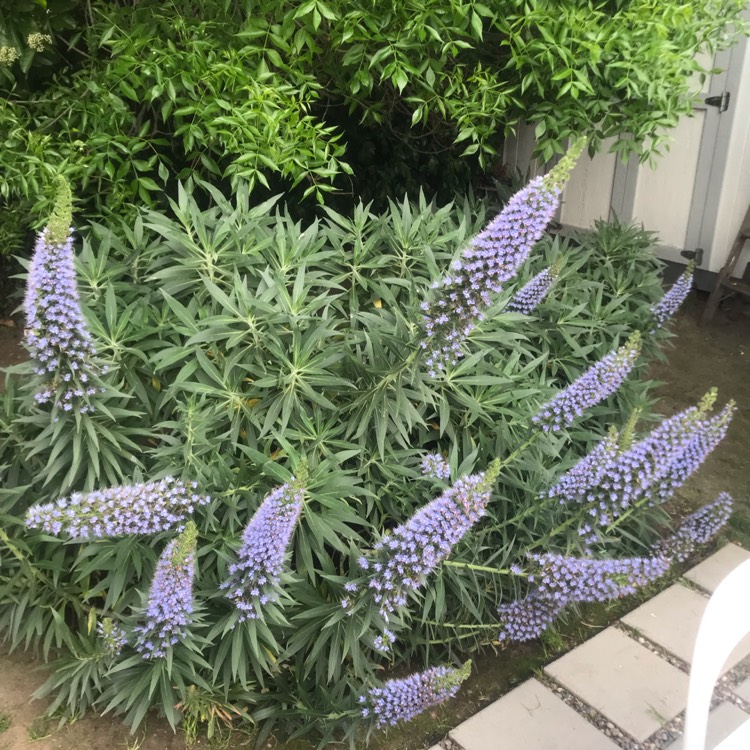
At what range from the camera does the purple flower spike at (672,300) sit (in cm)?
311

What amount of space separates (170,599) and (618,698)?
1.56m

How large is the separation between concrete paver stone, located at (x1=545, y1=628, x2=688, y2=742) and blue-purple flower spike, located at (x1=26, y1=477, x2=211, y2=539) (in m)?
1.45

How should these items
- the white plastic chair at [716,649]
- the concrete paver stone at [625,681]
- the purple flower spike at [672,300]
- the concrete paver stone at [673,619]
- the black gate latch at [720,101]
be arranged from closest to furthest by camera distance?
the white plastic chair at [716,649]
the concrete paver stone at [625,681]
the concrete paver stone at [673,619]
the purple flower spike at [672,300]
the black gate latch at [720,101]

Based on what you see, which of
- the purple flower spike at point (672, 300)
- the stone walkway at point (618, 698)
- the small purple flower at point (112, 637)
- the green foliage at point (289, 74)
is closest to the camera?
the small purple flower at point (112, 637)

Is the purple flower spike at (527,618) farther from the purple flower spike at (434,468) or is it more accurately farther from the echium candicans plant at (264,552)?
the echium candicans plant at (264,552)

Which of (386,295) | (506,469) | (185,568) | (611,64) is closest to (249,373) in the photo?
(386,295)

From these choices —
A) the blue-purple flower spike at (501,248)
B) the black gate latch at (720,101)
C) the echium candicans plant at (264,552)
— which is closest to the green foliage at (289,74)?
the blue-purple flower spike at (501,248)

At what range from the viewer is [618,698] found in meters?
2.24

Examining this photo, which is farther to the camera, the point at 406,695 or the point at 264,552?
the point at 406,695

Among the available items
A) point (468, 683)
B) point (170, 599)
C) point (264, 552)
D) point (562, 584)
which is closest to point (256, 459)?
point (264, 552)

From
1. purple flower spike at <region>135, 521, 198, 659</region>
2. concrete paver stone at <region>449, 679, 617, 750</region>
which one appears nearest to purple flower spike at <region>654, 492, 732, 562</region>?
concrete paver stone at <region>449, 679, 617, 750</region>

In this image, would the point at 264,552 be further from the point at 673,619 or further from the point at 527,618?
the point at 673,619

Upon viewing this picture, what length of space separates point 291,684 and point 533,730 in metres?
0.80

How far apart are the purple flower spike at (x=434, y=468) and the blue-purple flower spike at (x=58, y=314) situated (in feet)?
3.38
